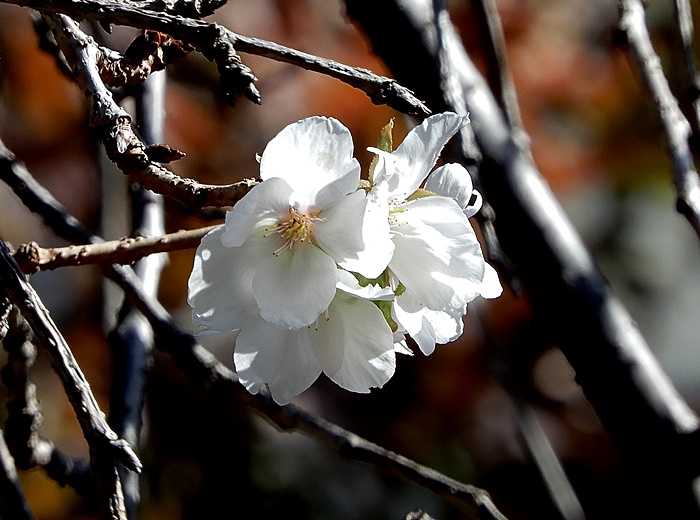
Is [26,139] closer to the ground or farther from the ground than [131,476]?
farther from the ground

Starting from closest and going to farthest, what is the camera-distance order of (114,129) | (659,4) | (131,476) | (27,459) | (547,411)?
(114,129), (27,459), (131,476), (547,411), (659,4)

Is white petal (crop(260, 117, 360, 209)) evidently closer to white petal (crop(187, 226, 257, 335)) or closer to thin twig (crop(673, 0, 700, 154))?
white petal (crop(187, 226, 257, 335))

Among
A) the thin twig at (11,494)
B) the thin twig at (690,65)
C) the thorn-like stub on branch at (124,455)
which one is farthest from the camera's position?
the thin twig at (690,65)

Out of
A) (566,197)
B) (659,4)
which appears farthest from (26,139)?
(659,4)

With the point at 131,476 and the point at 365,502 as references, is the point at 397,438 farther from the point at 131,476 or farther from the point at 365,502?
the point at 131,476

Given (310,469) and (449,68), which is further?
(310,469)

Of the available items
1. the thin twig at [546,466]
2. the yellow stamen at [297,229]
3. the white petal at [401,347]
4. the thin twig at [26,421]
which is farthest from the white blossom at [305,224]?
the thin twig at [546,466]

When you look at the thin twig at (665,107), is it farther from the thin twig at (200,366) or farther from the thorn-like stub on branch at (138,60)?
the thorn-like stub on branch at (138,60)

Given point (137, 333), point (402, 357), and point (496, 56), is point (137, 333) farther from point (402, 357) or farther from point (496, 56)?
point (402, 357)
